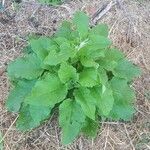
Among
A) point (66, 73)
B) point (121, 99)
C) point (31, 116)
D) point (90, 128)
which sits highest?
point (66, 73)

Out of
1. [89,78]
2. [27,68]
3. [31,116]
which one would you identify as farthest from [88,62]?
[31,116]

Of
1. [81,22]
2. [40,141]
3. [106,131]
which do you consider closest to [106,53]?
[81,22]

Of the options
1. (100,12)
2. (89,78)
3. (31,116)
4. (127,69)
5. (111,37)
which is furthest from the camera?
(100,12)

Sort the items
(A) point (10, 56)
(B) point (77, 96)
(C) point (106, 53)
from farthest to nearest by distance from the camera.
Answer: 1. (A) point (10, 56)
2. (C) point (106, 53)
3. (B) point (77, 96)

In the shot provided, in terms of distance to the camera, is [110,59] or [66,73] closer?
[66,73]

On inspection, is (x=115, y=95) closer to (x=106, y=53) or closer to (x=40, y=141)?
(x=106, y=53)

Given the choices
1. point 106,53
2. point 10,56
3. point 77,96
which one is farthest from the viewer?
point 10,56

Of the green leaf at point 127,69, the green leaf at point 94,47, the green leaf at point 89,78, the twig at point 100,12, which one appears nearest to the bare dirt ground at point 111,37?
the twig at point 100,12

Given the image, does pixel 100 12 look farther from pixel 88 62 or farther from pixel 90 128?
pixel 90 128
